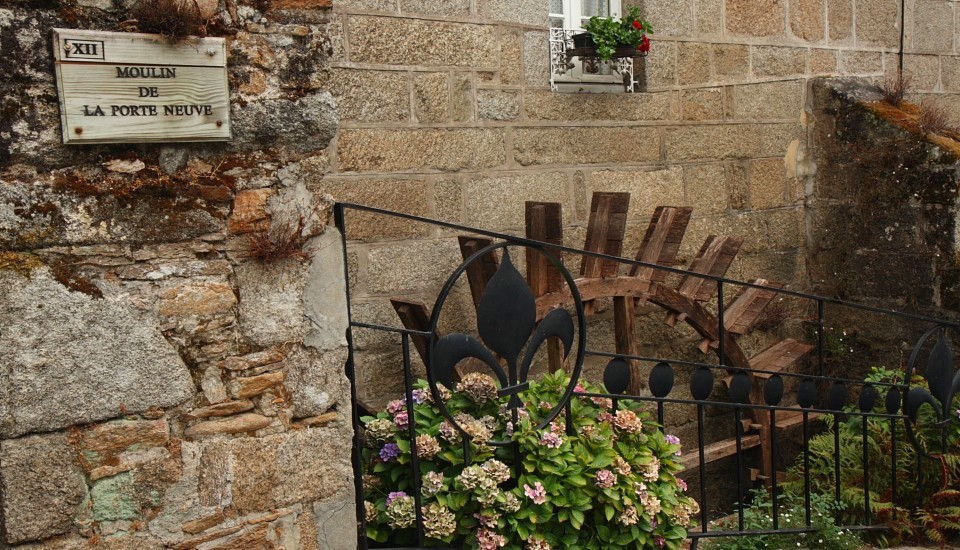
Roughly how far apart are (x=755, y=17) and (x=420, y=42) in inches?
101

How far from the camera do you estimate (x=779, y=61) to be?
6.28 metres

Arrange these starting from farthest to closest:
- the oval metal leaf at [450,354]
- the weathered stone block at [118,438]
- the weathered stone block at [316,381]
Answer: the oval metal leaf at [450,354], the weathered stone block at [316,381], the weathered stone block at [118,438]

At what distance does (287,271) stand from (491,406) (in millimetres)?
990

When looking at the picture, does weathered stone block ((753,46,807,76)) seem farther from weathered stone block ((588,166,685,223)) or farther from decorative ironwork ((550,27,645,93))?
decorative ironwork ((550,27,645,93))

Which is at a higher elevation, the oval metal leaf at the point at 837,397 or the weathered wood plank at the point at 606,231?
the weathered wood plank at the point at 606,231

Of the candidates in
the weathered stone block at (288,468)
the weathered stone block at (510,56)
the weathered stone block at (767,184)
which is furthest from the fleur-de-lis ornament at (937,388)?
the weathered stone block at (288,468)

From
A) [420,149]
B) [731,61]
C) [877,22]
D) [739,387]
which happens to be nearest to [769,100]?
[731,61]

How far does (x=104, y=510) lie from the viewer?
245 centimetres

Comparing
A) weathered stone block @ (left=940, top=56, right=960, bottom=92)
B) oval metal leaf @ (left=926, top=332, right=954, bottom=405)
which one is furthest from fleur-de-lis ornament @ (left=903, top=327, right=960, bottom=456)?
weathered stone block @ (left=940, top=56, right=960, bottom=92)

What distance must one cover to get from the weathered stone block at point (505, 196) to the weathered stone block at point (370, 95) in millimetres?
561

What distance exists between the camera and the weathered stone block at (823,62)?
6.47 m

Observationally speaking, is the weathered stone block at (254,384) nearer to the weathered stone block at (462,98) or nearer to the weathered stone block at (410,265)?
the weathered stone block at (410,265)

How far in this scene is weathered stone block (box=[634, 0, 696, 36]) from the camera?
18.7 feet

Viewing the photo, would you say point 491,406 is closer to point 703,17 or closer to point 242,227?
point 242,227
